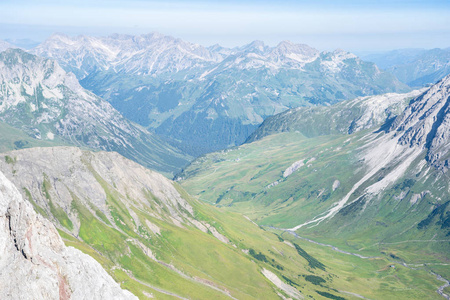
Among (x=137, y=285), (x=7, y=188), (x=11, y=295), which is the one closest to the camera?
(x=11, y=295)

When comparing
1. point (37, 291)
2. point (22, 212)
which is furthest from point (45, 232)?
point (37, 291)

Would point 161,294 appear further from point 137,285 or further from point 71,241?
point 71,241

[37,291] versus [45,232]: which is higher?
[45,232]

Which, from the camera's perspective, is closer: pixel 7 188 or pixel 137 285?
pixel 7 188

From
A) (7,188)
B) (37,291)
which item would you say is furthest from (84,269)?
(7,188)

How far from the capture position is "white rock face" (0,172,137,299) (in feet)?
318

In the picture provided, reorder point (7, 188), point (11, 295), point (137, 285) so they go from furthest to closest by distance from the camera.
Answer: point (137, 285), point (7, 188), point (11, 295)

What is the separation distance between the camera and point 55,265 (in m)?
107

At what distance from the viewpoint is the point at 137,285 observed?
189 meters

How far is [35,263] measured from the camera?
102 metres

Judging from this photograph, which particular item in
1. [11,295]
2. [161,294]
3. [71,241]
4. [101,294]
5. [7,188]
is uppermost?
[7,188]

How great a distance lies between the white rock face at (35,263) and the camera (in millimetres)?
97062

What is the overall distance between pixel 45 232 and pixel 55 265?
8586mm

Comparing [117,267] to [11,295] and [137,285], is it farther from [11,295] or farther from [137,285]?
[11,295]
